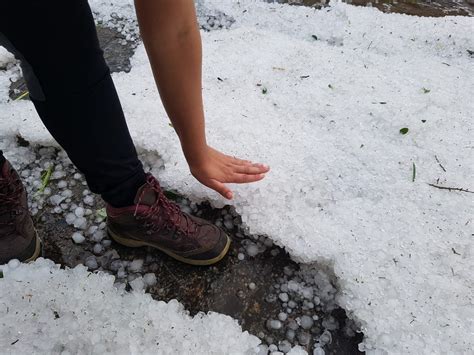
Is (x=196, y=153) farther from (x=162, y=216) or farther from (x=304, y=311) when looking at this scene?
(x=304, y=311)

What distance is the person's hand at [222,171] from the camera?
1.46 meters

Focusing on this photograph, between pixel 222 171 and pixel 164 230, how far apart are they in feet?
1.01

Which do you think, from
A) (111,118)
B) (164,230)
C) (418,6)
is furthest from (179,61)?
(418,6)

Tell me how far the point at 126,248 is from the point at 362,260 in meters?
0.92

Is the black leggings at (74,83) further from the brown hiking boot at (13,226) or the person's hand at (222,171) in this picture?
the brown hiking boot at (13,226)

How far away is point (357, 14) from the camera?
9.15 feet

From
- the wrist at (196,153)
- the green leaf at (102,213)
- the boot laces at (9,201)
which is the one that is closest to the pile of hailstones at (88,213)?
the green leaf at (102,213)

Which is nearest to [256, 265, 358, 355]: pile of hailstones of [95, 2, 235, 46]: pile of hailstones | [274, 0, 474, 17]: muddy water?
[95, 2, 235, 46]: pile of hailstones

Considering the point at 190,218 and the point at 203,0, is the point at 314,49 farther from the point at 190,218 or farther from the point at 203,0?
the point at 190,218

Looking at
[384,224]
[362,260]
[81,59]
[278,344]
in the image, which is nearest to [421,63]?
[384,224]

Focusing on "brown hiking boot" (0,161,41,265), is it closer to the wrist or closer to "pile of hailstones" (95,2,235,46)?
the wrist

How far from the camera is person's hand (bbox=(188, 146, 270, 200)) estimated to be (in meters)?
1.46

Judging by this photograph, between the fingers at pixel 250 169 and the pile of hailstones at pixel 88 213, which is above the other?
the fingers at pixel 250 169

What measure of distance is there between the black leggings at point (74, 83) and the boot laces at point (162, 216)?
12 centimetres
